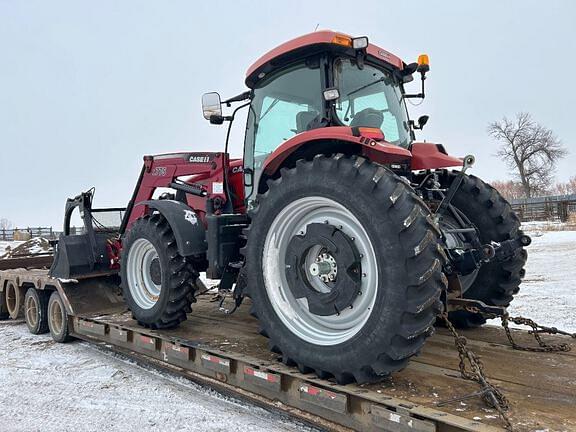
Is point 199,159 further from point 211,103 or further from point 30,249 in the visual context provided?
point 30,249

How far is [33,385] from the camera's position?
4695 mm

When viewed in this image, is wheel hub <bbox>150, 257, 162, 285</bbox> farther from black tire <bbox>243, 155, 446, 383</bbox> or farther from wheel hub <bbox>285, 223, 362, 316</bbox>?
black tire <bbox>243, 155, 446, 383</bbox>

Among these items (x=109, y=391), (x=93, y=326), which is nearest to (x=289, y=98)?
(x=109, y=391)

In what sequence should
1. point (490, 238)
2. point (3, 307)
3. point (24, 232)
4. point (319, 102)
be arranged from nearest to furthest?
point (319, 102), point (490, 238), point (3, 307), point (24, 232)

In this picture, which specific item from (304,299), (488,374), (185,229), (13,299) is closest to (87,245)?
(13,299)

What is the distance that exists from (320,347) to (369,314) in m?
0.44

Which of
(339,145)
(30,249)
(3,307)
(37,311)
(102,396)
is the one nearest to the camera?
(339,145)

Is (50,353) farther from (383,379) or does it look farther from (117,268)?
(383,379)

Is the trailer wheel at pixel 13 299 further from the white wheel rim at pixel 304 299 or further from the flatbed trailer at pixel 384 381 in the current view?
the white wheel rim at pixel 304 299

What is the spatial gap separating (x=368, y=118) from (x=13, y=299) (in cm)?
670

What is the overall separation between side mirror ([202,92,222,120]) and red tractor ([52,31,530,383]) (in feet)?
0.06

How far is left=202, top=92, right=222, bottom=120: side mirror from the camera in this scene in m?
4.79

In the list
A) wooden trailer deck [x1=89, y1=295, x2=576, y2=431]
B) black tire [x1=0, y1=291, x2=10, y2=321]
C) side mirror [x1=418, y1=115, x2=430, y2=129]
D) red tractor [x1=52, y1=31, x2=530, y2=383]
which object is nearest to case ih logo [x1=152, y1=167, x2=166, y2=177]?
red tractor [x1=52, y1=31, x2=530, y2=383]

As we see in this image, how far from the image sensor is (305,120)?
425cm
